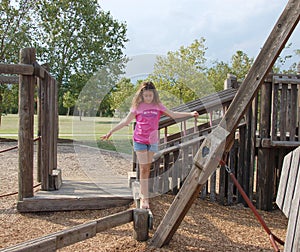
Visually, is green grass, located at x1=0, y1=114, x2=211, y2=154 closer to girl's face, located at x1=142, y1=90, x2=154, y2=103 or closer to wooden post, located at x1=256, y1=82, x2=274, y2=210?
wooden post, located at x1=256, y1=82, x2=274, y2=210

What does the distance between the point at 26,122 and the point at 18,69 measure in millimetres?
735

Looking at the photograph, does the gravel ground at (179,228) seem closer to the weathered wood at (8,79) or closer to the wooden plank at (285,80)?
the wooden plank at (285,80)

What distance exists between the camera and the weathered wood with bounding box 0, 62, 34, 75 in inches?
183

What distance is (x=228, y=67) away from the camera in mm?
21422

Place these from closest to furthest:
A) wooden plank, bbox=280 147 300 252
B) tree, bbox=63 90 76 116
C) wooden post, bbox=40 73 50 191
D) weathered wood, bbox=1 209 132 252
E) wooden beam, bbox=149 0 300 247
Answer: wooden plank, bbox=280 147 300 252
wooden beam, bbox=149 0 300 247
weathered wood, bbox=1 209 132 252
wooden post, bbox=40 73 50 191
tree, bbox=63 90 76 116

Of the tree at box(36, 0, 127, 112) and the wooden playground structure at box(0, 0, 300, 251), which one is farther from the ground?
the tree at box(36, 0, 127, 112)

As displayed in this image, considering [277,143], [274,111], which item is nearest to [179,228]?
[277,143]

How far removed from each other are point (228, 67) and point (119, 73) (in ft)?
42.6

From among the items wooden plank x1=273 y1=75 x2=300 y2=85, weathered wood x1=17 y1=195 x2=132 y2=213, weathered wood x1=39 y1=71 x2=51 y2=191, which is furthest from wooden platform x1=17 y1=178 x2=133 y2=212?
wooden plank x1=273 y1=75 x2=300 y2=85

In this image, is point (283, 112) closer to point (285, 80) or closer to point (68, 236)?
point (285, 80)

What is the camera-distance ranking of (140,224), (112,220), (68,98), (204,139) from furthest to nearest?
(68,98)
(204,139)
(140,224)
(112,220)

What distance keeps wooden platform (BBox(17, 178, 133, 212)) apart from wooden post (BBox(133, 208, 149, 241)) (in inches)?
59.9

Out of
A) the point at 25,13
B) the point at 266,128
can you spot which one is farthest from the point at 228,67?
the point at 266,128

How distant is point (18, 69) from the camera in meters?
4.71
